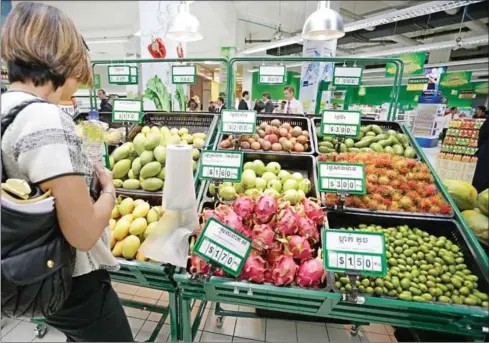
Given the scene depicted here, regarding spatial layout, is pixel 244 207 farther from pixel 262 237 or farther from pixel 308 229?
pixel 308 229

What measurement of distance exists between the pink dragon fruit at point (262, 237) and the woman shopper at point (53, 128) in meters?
0.63

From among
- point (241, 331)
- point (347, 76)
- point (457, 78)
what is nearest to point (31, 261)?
point (241, 331)

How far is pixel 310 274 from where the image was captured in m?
1.13

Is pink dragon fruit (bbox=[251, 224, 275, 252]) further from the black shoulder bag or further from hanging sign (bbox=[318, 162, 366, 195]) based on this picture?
the black shoulder bag

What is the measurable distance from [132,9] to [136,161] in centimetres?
669

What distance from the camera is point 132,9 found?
6.72 m

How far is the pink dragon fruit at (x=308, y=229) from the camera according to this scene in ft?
4.22

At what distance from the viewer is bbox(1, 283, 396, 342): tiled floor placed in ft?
5.97

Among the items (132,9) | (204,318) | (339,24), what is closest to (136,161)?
(204,318)

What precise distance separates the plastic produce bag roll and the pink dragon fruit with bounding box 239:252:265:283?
269mm

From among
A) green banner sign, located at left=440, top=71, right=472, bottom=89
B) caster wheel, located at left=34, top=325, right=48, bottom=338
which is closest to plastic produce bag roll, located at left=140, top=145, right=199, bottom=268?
caster wheel, located at left=34, top=325, right=48, bottom=338

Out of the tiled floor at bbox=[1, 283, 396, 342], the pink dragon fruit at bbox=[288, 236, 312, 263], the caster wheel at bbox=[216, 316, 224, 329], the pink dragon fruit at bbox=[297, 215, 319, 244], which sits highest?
the pink dragon fruit at bbox=[297, 215, 319, 244]

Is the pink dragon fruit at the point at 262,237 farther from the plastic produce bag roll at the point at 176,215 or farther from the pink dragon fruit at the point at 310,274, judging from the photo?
the plastic produce bag roll at the point at 176,215

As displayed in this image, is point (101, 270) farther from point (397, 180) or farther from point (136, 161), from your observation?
point (397, 180)
